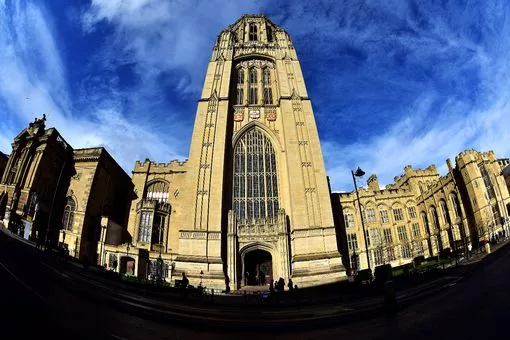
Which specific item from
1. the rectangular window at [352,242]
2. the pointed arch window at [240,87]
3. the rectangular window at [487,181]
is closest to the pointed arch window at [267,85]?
the pointed arch window at [240,87]

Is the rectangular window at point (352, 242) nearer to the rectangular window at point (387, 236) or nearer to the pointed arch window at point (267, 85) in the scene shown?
the rectangular window at point (387, 236)

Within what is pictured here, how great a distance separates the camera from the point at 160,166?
39969 mm

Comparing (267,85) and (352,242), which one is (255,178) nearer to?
(267,85)

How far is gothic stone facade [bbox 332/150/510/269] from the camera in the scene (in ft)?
117

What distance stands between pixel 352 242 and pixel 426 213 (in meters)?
12.3

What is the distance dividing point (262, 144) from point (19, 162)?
2395 centimetres

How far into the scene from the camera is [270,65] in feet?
141

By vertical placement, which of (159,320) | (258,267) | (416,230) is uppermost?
(416,230)

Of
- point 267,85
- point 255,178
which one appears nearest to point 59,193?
point 255,178

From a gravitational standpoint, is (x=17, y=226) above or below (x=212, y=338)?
above

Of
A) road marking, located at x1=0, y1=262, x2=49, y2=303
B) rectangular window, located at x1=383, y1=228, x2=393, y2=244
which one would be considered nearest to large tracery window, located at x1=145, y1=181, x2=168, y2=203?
road marking, located at x1=0, y1=262, x2=49, y2=303

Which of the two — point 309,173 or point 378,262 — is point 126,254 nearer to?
point 309,173

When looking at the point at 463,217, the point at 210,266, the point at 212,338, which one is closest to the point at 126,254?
the point at 210,266

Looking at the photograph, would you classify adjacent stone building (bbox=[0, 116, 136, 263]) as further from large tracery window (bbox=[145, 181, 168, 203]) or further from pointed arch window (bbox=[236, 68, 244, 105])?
pointed arch window (bbox=[236, 68, 244, 105])
